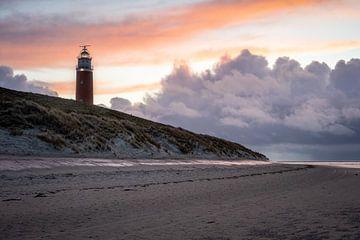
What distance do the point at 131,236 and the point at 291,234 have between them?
8.42 ft

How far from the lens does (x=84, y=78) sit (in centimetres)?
7738

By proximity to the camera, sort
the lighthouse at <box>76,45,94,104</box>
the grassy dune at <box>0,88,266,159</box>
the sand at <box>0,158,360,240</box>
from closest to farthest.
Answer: the sand at <box>0,158,360,240</box> < the grassy dune at <box>0,88,266,159</box> < the lighthouse at <box>76,45,94,104</box>

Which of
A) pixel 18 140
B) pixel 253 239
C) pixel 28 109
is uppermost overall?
pixel 28 109

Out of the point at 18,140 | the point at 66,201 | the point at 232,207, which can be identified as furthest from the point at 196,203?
the point at 18,140

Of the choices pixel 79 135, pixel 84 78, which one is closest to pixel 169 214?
pixel 79 135

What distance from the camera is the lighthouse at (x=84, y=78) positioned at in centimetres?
7738

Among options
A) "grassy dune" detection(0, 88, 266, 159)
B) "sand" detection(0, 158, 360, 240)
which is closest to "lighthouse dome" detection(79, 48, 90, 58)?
"grassy dune" detection(0, 88, 266, 159)

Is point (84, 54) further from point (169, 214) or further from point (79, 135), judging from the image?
point (169, 214)

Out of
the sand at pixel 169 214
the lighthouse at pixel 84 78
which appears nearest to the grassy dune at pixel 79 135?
the sand at pixel 169 214

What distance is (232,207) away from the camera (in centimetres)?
1065

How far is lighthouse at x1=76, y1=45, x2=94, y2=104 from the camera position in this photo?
77375 millimetres

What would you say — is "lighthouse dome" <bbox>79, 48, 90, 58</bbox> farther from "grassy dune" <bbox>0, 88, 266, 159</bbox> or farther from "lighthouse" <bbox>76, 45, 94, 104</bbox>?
"grassy dune" <bbox>0, 88, 266, 159</bbox>

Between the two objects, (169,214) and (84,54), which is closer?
(169,214)

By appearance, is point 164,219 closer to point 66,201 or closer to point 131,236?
point 131,236
